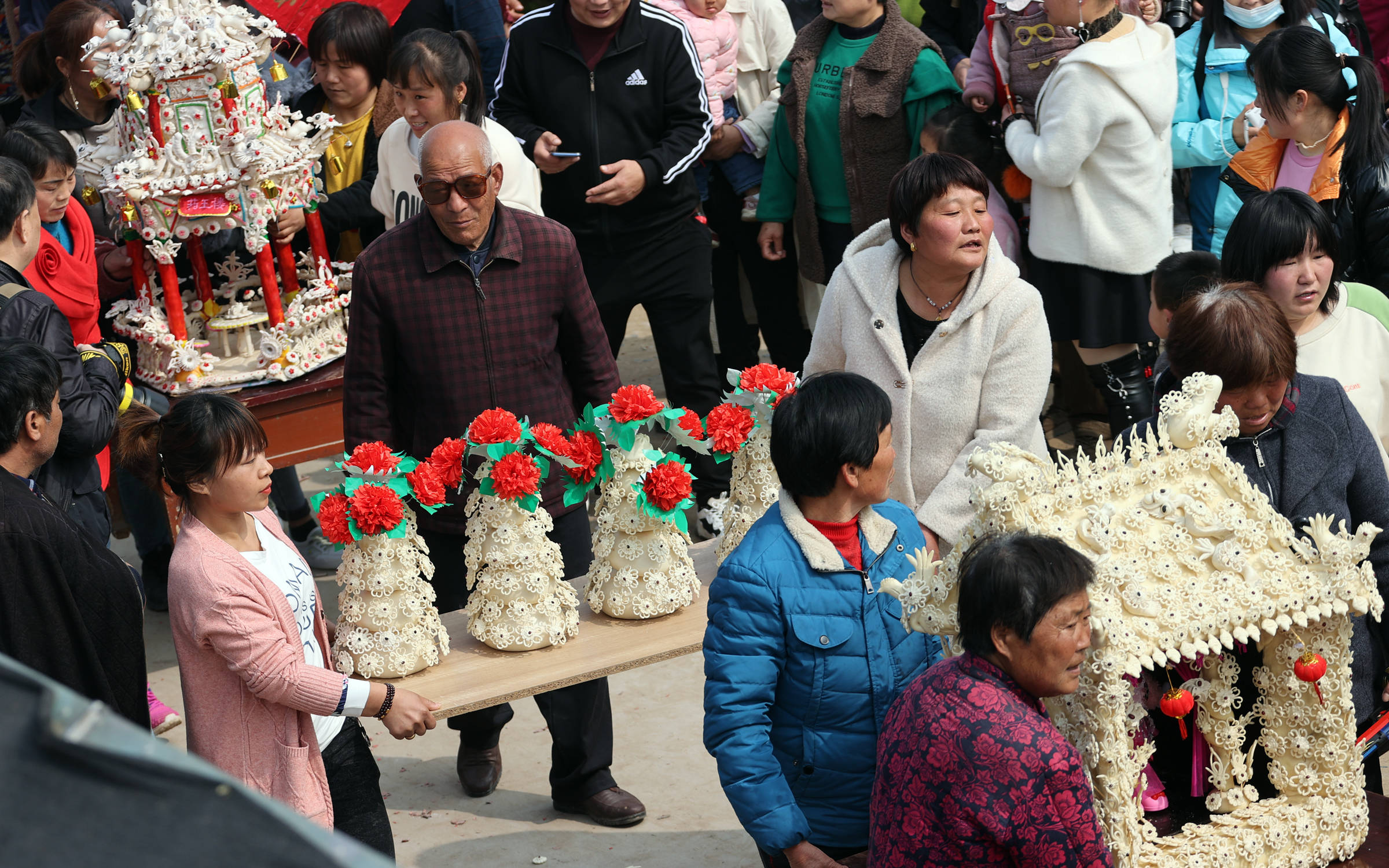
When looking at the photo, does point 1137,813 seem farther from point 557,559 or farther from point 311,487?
point 311,487

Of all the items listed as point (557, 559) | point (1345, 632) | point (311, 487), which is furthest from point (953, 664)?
point (311, 487)

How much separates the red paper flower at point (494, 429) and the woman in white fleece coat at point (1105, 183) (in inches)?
104

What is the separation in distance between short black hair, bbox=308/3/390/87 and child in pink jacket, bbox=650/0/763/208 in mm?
1177

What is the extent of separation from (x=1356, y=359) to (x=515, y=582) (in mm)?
2046

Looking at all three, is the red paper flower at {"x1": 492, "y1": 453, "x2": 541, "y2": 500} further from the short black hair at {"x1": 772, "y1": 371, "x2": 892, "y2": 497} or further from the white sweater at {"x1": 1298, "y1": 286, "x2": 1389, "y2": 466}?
the white sweater at {"x1": 1298, "y1": 286, "x2": 1389, "y2": 466}

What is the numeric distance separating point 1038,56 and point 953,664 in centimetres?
367

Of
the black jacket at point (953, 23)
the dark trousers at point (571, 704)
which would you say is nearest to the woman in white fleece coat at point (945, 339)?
the dark trousers at point (571, 704)

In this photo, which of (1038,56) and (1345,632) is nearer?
(1345,632)

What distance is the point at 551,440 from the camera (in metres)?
3.17

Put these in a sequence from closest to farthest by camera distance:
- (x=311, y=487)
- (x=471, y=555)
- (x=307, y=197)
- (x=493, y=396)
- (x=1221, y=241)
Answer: (x=471, y=555) → (x=493, y=396) → (x=307, y=197) → (x=1221, y=241) → (x=311, y=487)

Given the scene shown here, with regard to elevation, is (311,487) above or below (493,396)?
below

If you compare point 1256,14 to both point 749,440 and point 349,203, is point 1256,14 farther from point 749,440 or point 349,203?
point 349,203

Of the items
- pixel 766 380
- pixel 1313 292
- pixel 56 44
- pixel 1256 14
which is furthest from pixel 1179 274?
pixel 56 44

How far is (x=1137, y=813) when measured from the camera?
2.21 metres
